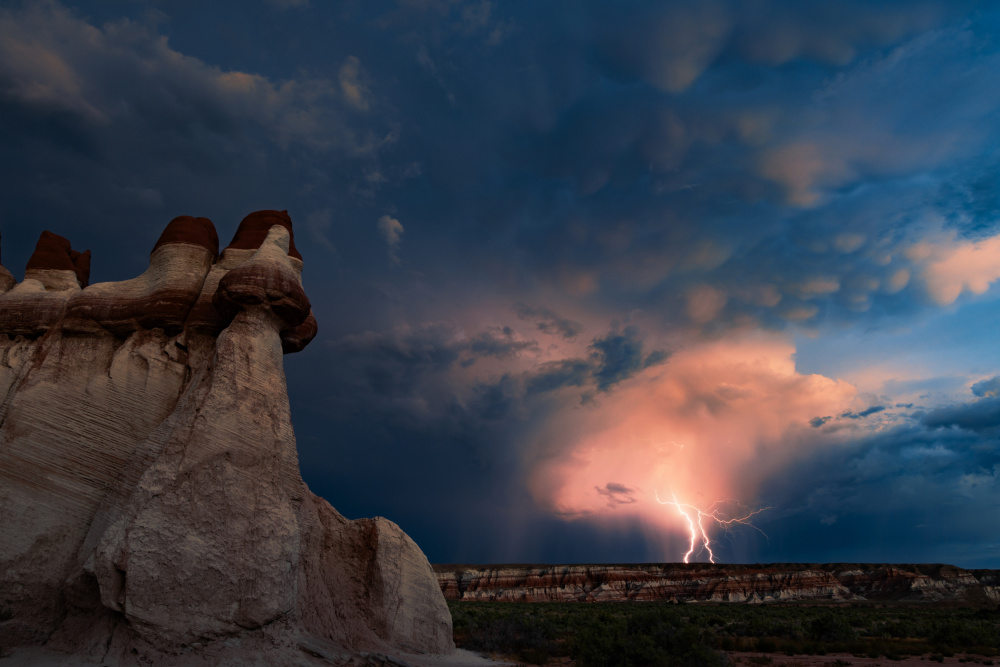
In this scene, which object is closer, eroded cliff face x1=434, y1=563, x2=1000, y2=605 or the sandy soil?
the sandy soil

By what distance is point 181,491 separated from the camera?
10.3 m

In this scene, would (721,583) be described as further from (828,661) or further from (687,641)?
(687,641)

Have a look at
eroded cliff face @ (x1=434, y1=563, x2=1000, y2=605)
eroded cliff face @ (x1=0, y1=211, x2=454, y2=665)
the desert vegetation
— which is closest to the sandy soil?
the desert vegetation

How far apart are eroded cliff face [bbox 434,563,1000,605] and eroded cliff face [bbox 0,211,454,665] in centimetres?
5866

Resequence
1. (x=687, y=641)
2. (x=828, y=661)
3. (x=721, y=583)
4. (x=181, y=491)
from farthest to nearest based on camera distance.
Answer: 1. (x=721, y=583)
2. (x=828, y=661)
3. (x=687, y=641)
4. (x=181, y=491)

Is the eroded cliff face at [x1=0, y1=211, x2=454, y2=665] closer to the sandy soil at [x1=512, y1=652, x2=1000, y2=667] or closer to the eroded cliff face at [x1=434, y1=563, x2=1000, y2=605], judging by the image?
the sandy soil at [x1=512, y1=652, x2=1000, y2=667]

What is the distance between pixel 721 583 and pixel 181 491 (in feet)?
237

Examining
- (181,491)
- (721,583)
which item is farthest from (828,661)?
(721,583)

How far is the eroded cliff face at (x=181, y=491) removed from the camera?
983 cm

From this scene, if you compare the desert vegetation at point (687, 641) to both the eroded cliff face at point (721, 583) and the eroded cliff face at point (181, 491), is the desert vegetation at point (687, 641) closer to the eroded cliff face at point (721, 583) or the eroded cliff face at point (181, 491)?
the eroded cliff face at point (181, 491)

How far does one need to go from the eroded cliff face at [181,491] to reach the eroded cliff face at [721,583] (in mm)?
58662

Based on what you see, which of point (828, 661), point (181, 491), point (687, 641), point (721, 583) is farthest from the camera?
point (721, 583)

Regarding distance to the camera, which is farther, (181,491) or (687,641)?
(687,641)

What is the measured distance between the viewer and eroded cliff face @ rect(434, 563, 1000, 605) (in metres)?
63.8
